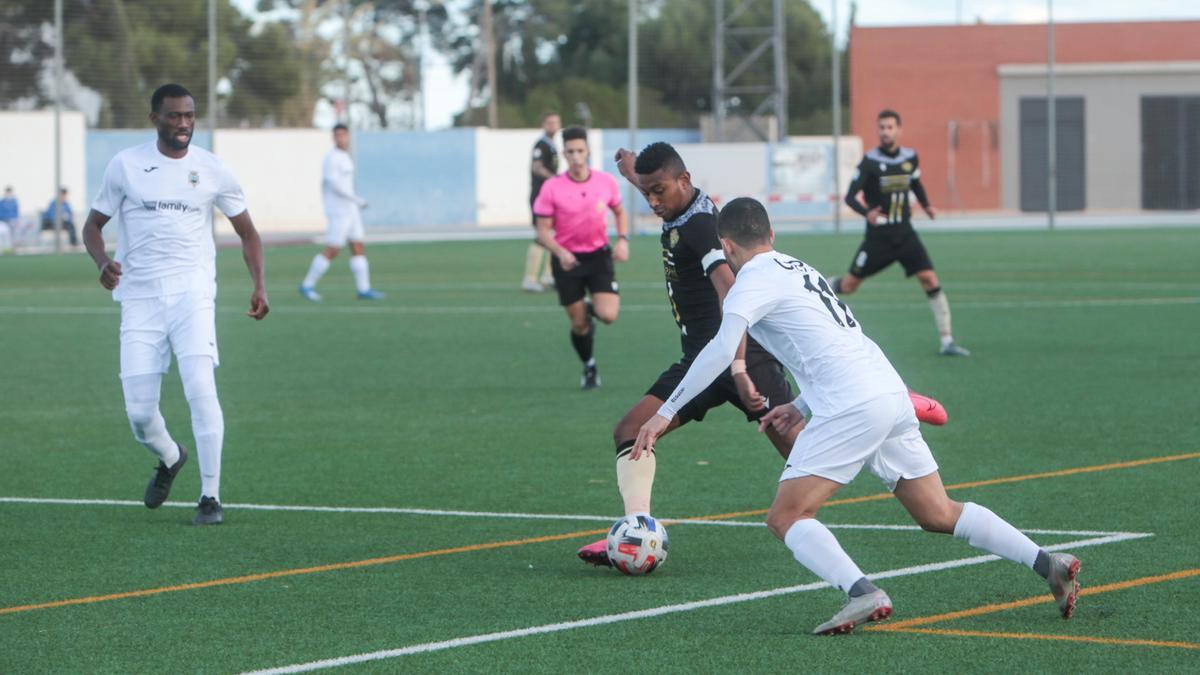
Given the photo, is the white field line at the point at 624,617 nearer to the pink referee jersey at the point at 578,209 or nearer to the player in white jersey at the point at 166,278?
the player in white jersey at the point at 166,278

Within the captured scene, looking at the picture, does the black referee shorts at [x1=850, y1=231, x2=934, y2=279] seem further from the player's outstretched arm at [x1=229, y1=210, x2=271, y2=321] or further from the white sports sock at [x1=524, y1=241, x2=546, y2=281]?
the white sports sock at [x1=524, y1=241, x2=546, y2=281]

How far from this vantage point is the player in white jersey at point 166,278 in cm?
875

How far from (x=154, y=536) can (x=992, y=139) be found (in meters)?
53.3

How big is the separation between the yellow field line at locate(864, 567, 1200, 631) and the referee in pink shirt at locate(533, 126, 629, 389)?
714 centimetres

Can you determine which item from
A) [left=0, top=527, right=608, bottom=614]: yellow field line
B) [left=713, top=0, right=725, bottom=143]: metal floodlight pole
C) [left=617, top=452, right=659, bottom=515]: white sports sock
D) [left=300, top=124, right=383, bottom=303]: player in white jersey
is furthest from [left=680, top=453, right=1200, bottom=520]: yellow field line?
[left=713, top=0, right=725, bottom=143]: metal floodlight pole

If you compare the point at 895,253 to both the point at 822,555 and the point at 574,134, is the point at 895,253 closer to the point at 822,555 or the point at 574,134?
the point at 574,134

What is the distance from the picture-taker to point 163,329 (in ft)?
28.9

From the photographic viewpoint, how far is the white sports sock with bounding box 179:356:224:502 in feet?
28.6

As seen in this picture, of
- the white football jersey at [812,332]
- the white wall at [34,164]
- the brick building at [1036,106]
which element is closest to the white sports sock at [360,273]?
the white football jersey at [812,332]

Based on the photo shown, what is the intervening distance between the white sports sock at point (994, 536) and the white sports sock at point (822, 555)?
470 millimetres

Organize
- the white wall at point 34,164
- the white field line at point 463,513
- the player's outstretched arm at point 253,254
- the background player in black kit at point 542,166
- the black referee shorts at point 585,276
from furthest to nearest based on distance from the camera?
the white wall at point 34,164
the background player in black kit at point 542,166
the black referee shorts at point 585,276
the player's outstretched arm at point 253,254
the white field line at point 463,513

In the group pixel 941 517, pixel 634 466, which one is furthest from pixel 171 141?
pixel 941 517

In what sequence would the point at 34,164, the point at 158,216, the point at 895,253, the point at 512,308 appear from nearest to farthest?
1. the point at 158,216
2. the point at 895,253
3. the point at 512,308
4. the point at 34,164

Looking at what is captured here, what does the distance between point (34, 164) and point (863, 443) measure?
149 feet
